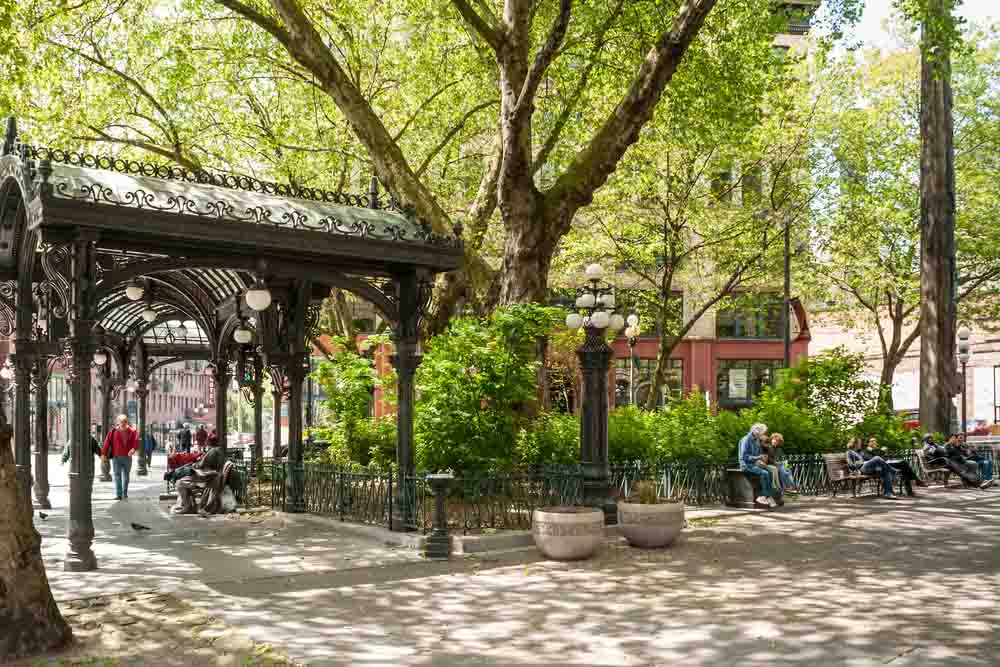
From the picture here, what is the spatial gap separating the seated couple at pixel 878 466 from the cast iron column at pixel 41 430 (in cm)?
1580

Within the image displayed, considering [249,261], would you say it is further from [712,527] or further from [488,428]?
[712,527]

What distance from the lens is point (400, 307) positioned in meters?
13.6

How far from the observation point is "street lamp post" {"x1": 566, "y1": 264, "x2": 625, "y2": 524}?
1382 cm

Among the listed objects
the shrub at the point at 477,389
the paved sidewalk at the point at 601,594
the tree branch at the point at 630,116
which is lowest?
the paved sidewalk at the point at 601,594

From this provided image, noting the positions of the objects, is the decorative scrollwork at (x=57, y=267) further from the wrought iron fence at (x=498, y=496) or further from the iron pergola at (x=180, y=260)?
the wrought iron fence at (x=498, y=496)

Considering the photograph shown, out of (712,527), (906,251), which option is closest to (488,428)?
(712,527)

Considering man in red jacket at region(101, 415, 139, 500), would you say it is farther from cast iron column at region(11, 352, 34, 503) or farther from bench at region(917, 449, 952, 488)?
bench at region(917, 449, 952, 488)

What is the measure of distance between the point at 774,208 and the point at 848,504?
542 inches

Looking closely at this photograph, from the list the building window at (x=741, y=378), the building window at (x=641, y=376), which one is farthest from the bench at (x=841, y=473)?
the building window at (x=741, y=378)

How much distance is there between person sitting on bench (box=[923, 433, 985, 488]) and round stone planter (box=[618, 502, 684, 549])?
39.7 ft

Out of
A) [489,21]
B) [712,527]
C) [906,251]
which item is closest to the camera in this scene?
[712,527]

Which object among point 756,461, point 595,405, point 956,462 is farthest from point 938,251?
point 595,405

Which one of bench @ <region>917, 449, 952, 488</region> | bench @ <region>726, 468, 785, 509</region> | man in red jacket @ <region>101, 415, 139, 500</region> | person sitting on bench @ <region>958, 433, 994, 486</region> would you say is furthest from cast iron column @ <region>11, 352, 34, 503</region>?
person sitting on bench @ <region>958, 433, 994, 486</region>

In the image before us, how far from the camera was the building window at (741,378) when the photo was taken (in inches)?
1837
